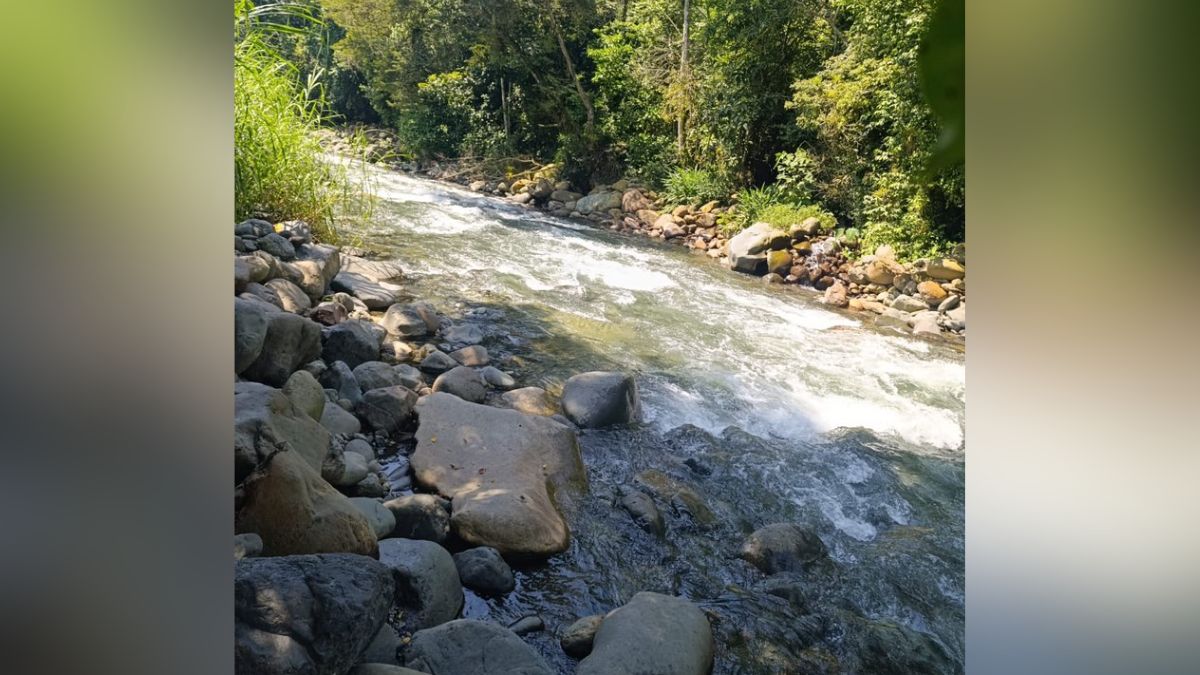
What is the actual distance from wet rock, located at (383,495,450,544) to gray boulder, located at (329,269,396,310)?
3.99 feet

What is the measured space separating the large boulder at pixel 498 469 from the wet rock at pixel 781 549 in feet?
1.33

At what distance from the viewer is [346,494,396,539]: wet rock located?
56.7 inches

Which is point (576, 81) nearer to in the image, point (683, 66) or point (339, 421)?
point (683, 66)

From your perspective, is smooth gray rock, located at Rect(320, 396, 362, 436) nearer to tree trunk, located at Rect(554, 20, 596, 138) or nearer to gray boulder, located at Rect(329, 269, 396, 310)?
gray boulder, located at Rect(329, 269, 396, 310)

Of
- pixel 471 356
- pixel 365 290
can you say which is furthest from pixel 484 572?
pixel 365 290

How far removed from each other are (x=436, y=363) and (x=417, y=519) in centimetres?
81

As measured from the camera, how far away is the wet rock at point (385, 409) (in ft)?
6.12

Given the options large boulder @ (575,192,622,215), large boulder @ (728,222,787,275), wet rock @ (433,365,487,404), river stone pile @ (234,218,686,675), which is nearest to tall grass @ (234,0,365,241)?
river stone pile @ (234,218,686,675)

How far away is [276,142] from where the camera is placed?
8.09 ft

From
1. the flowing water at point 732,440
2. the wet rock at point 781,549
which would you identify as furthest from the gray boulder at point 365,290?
the wet rock at point 781,549

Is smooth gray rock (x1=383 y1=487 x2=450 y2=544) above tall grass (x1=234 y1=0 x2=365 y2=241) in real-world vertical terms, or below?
below
